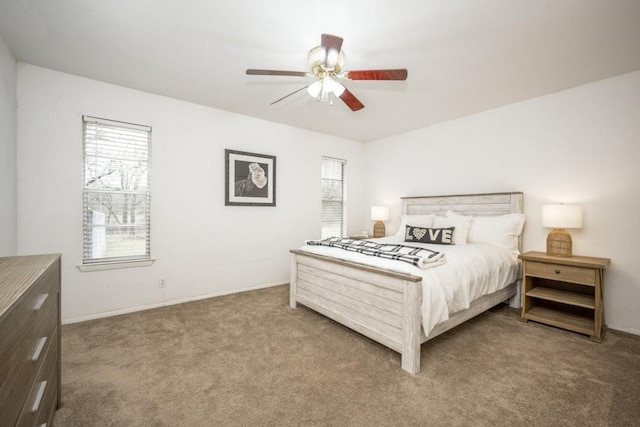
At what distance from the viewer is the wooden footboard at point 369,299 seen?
6.47ft

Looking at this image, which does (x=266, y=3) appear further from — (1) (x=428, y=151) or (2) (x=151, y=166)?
(1) (x=428, y=151)

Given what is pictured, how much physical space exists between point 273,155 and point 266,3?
2.49m

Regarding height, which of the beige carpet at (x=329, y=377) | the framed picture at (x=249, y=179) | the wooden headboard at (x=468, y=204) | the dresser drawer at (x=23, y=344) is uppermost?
the framed picture at (x=249, y=179)

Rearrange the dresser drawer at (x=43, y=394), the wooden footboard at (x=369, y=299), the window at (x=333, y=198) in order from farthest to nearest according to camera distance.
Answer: the window at (x=333, y=198)
the wooden footboard at (x=369, y=299)
the dresser drawer at (x=43, y=394)

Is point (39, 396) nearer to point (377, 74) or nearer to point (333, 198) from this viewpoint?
point (377, 74)

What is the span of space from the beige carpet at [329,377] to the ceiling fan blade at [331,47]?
2.18 m

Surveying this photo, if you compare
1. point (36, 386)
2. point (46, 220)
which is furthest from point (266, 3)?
point (46, 220)

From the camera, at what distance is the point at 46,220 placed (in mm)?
2678

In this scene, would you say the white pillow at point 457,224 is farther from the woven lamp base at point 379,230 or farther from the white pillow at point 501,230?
the woven lamp base at point 379,230

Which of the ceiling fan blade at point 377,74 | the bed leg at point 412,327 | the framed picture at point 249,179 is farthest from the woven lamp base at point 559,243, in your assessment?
the framed picture at point 249,179

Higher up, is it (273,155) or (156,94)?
(156,94)

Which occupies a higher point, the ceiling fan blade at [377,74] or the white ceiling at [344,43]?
the white ceiling at [344,43]

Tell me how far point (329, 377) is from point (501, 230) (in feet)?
8.88

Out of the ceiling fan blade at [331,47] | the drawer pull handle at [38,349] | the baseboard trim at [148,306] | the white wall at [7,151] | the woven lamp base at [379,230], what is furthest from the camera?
the woven lamp base at [379,230]
